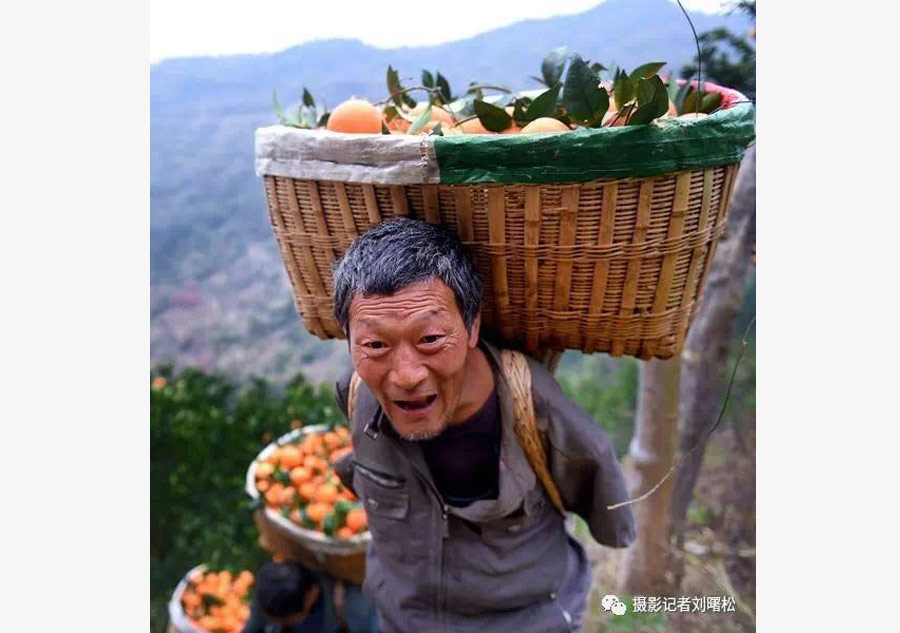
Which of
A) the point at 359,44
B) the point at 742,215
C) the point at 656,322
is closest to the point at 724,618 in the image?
the point at 656,322

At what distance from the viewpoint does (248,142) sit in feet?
8.50

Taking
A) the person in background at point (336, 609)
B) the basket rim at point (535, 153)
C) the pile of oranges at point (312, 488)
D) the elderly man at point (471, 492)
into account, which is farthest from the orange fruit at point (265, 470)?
the basket rim at point (535, 153)

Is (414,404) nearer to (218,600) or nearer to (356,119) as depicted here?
(356,119)

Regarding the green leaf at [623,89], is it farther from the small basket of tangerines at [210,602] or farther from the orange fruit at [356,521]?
the small basket of tangerines at [210,602]

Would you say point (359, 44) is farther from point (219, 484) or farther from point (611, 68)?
point (219, 484)

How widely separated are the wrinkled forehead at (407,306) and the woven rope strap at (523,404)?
217 millimetres

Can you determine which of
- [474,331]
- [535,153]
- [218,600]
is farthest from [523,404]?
[218,600]

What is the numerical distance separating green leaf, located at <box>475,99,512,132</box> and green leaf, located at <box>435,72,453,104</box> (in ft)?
1.04

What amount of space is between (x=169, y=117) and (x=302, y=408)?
1.04 metres

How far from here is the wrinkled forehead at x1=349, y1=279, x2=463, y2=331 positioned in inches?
47.4

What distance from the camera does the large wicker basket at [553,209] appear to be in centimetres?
115

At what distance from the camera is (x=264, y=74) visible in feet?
7.39

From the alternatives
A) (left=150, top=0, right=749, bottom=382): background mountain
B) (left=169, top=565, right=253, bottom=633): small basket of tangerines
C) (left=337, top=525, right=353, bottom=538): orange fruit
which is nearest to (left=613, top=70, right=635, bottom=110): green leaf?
(left=150, top=0, right=749, bottom=382): background mountain

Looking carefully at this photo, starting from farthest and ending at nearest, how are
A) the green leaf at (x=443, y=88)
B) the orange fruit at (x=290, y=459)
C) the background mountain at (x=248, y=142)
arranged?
1. the orange fruit at (x=290, y=459)
2. the background mountain at (x=248, y=142)
3. the green leaf at (x=443, y=88)
